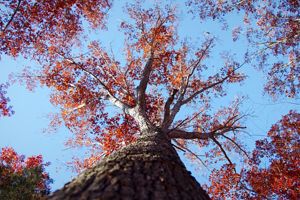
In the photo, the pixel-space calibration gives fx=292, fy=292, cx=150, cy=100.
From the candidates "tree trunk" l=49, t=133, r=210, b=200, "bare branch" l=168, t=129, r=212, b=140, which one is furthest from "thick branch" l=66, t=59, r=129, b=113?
"tree trunk" l=49, t=133, r=210, b=200

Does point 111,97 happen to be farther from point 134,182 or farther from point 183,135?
point 134,182

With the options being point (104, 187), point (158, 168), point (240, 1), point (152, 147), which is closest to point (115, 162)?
point (158, 168)

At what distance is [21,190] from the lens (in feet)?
35.2

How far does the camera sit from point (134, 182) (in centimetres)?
321

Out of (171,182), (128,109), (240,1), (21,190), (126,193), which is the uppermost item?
(240,1)

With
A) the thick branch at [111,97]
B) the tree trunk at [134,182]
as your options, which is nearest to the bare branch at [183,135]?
the thick branch at [111,97]

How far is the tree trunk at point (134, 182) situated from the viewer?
285cm

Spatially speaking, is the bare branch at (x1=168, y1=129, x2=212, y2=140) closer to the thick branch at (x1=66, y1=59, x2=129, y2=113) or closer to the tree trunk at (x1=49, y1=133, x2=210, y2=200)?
the thick branch at (x1=66, y1=59, x2=129, y2=113)

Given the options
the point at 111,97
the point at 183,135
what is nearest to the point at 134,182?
the point at 183,135

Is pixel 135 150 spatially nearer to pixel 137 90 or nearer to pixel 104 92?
pixel 137 90

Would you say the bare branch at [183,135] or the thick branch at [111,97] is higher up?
the thick branch at [111,97]

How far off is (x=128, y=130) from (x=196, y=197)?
10.4m

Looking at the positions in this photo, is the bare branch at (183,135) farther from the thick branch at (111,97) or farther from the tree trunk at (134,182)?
the tree trunk at (134,182)

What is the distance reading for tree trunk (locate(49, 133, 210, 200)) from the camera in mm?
2854
